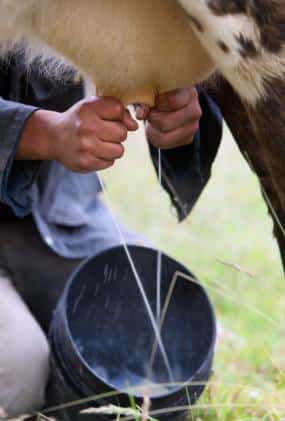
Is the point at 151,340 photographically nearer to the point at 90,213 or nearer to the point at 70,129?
the point at 90,213

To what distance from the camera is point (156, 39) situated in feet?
4.07

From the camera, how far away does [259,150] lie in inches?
52.1

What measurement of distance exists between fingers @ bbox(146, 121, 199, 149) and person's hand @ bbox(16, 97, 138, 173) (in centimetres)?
13

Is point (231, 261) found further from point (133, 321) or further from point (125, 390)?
point (125, 390)

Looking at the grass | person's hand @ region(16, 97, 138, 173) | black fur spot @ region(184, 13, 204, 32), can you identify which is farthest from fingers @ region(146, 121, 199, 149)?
black fur spot @ region(184, 13, 204, 32)

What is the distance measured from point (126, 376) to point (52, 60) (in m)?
0.72

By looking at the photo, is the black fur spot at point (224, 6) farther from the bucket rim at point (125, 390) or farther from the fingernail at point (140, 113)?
the bucket rim at point (125, 390)

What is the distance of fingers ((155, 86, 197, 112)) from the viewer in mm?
1442

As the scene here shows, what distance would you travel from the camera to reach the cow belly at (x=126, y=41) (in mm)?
1201

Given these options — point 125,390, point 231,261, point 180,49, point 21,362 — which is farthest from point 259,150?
point 231,261

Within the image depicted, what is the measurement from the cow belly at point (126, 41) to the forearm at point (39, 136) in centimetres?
14

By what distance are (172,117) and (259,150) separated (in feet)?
0.66

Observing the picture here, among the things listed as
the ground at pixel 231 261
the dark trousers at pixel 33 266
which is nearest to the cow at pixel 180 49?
the ground at pixel 231 261

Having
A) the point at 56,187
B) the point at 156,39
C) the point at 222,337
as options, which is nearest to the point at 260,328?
the point at 222,337
